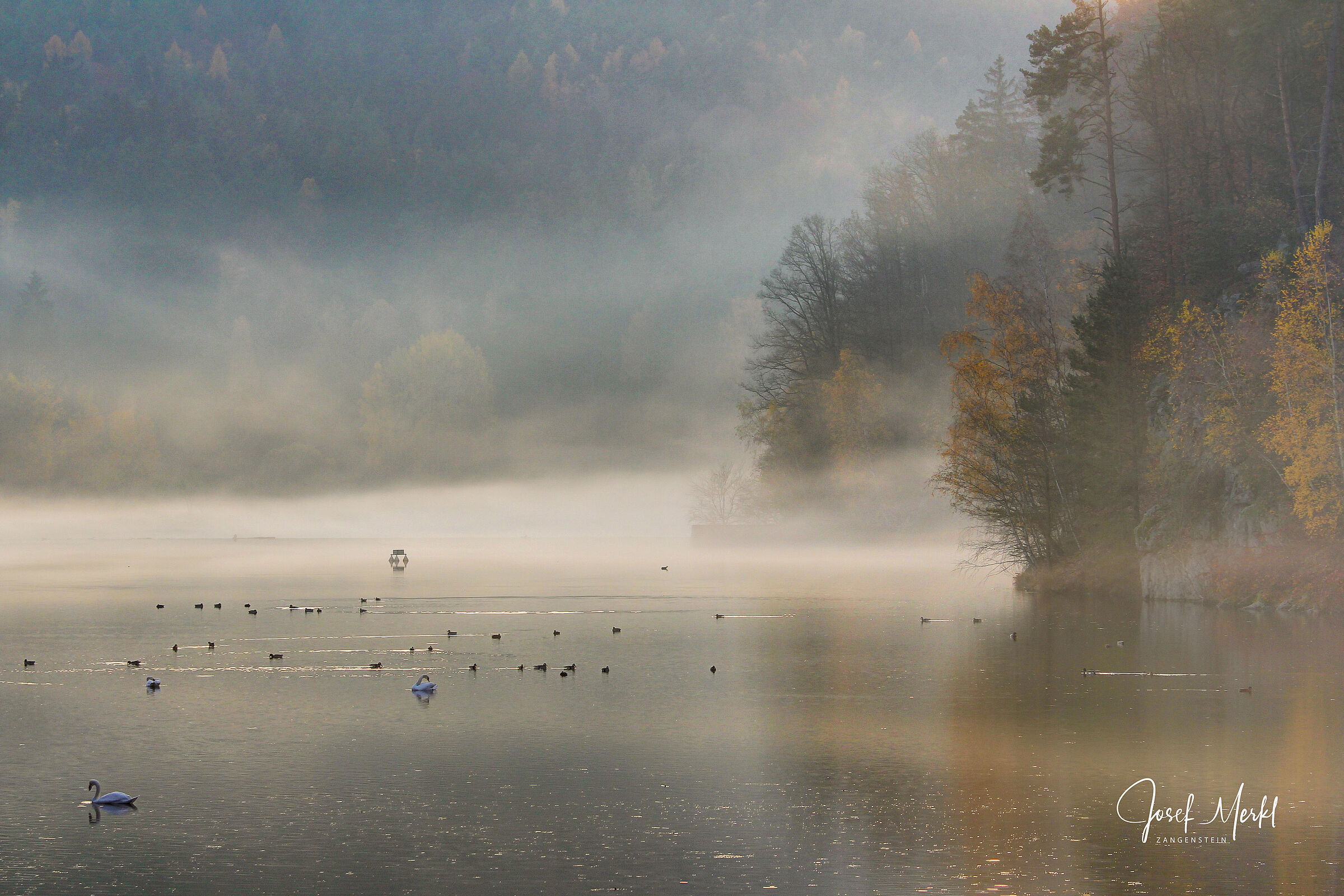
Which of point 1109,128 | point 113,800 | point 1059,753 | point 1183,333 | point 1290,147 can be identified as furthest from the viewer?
point 1109,128

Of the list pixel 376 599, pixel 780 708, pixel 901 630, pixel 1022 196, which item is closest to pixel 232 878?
pixel 780 708

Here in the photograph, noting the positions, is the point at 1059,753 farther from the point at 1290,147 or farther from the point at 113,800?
the point at 1290,147

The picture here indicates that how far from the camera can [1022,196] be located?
93000 mm

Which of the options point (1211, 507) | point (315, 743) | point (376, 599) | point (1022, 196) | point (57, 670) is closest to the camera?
point (315, 743)

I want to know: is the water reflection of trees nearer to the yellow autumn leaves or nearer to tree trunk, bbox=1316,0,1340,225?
the yellow autumn leaves

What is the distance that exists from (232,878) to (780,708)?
664 inches

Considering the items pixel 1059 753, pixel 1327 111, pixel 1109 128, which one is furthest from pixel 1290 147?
pixel 1059 753

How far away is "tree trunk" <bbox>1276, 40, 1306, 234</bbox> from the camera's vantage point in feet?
176

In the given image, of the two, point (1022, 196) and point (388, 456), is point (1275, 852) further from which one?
point (388, 456)

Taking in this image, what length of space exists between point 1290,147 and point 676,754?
46027 millimetres

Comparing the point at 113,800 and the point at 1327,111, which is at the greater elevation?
the point at 1327,111

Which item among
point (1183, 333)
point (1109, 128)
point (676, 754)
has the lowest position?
point (676, 754)

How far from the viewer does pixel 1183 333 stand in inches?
2133

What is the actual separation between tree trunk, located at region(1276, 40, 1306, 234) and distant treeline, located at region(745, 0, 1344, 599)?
15cm
